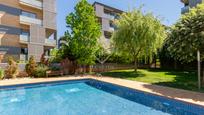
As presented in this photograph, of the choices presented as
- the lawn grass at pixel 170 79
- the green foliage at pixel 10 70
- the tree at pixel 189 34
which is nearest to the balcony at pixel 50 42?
the green foliage at pixel 10 70

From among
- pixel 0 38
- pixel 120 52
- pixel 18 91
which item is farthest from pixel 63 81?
pixel 0 38

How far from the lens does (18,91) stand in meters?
14.5

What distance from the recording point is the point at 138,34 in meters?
21.5

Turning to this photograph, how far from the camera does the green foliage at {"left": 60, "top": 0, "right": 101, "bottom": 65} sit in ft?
78.1

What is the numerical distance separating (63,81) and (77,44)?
7095 mm

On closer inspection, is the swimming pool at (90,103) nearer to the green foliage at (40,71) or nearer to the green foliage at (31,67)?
the green foliage at (40,71)

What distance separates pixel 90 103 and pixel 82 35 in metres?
13.8

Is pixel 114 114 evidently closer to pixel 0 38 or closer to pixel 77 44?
pixel 77 44

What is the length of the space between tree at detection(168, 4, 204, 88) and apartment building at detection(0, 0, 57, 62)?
20375mm

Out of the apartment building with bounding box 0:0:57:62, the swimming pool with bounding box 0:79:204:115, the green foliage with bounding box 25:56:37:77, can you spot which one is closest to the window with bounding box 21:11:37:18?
the apartment building with bounding box 0:0:57:62

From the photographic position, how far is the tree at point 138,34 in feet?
69.9

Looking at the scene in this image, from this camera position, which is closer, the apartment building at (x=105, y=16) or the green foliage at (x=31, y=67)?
the green foliage at (x=31, y=67)

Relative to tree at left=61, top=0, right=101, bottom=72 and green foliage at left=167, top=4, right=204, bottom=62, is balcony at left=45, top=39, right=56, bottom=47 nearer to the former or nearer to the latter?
tree at left=61, top=0, right=101, bottom=72

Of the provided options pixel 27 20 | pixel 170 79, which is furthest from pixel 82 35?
pixel 170 79
